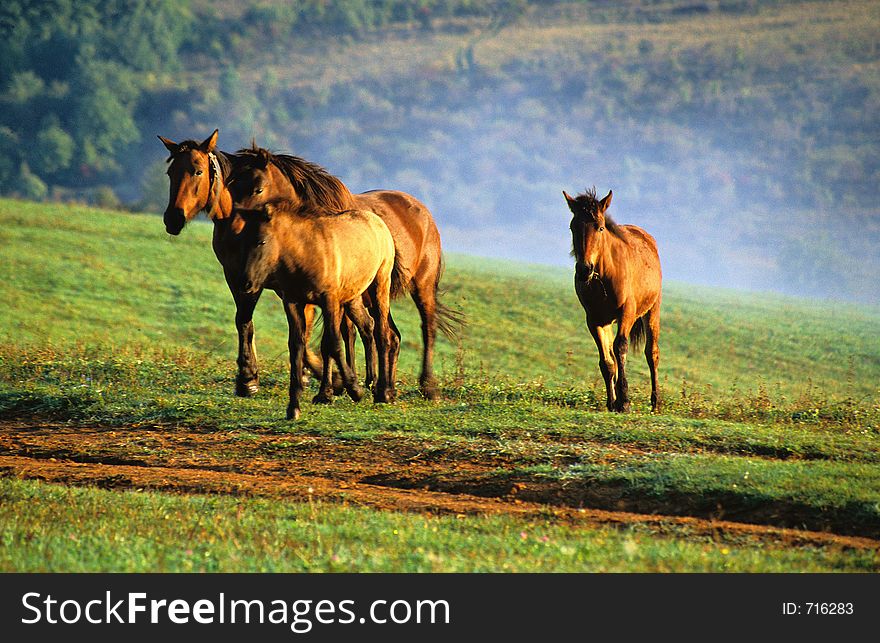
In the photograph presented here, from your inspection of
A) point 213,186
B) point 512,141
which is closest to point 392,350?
point 213,186

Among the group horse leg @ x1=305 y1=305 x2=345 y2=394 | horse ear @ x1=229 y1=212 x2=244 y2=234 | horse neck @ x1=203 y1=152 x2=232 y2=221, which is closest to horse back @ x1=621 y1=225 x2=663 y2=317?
horse leg @ x1=305 y1=305 x2=345 y2=394

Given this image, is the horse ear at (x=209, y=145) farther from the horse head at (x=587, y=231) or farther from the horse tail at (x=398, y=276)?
the horse head at (x=587, y=231)

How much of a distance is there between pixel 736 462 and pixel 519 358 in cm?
2152

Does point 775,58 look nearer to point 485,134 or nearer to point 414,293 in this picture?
point 485,134

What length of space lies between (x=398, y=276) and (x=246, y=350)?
248 cm

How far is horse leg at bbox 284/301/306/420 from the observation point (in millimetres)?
13398

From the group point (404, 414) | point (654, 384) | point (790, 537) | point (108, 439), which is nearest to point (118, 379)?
point (108, 439)

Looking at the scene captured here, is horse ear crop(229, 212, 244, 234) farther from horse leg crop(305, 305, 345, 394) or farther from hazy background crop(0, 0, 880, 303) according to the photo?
hazy background crop(0, 0, 880, 303)

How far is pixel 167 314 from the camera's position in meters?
32.2

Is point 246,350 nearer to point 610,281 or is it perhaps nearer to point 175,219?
point 175,219

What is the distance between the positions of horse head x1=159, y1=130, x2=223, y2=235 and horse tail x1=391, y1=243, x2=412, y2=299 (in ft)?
10.6

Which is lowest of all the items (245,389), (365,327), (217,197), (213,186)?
(245,389)

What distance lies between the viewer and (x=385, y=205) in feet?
53.7

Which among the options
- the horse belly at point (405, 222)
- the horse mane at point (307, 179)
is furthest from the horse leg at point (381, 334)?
the horse mane at point (307, 179)
